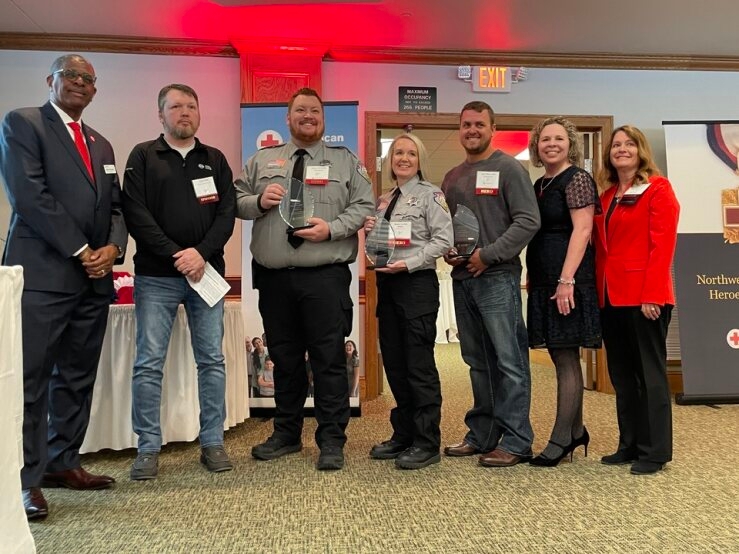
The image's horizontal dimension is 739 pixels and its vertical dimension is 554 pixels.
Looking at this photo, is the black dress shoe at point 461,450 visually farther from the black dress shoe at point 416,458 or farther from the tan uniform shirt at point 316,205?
the tan uniform shirt at point 316,205

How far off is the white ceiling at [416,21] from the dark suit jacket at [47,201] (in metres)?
1.97

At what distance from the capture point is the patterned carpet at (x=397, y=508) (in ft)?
5.98

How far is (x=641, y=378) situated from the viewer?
2619mm

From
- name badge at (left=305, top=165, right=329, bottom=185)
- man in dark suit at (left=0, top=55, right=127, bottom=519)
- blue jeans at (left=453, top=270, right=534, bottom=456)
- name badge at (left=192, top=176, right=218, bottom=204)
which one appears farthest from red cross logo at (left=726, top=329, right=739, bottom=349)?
man in dark suit at (left=0, top=55, right=127, bottom=519)

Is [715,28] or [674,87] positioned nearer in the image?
[715,28]

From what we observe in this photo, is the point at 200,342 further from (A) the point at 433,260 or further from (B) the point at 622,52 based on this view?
(B) the point at 622,52

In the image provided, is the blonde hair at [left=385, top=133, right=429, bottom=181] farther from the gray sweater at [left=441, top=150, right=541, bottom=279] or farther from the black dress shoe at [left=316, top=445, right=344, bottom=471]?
the black dress shoe at [left=316, top=445, right=344, bottom=471]

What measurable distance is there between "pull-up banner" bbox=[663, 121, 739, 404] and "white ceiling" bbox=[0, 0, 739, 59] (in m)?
0.77

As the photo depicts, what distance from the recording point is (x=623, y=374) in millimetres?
2730

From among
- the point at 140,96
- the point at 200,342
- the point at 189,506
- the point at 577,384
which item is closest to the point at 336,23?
the point at 140,96

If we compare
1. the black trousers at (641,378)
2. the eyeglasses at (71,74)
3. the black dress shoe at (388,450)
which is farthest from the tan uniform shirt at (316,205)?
the black trousers at (641,378)

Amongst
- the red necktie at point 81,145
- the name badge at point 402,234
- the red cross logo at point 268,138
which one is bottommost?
the name badge at point 402,234

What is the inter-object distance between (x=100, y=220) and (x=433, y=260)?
139 centimetres

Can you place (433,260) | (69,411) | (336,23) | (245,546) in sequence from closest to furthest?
(245,546), (69,411), (433,260), (336,23)
